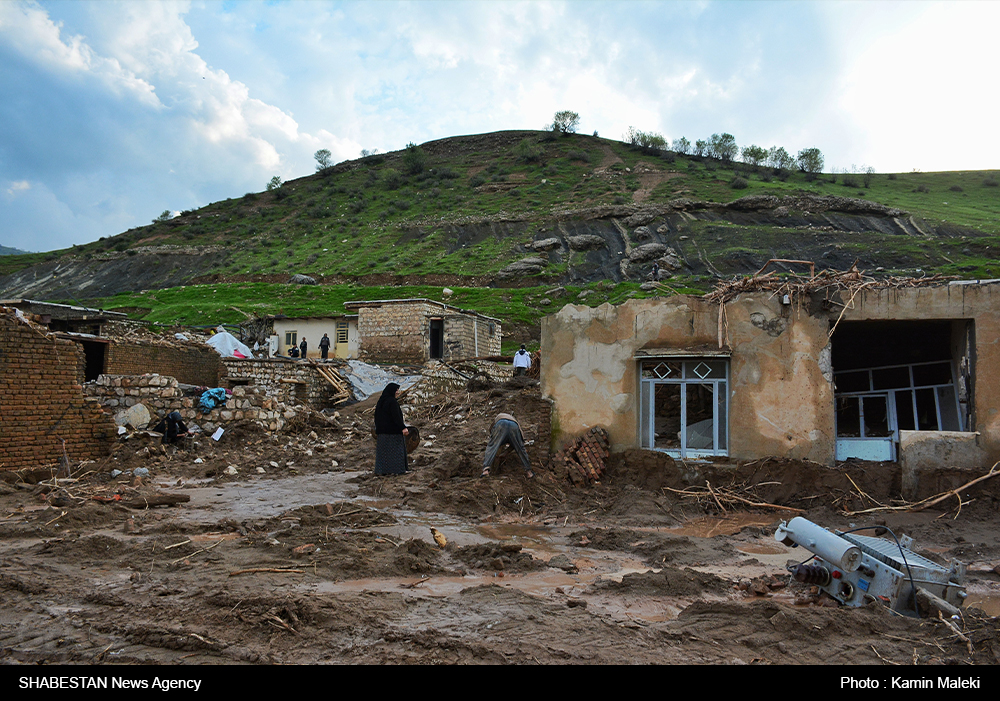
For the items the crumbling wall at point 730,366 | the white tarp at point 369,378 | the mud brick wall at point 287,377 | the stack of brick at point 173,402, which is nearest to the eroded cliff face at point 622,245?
the white tarp at point 369,378

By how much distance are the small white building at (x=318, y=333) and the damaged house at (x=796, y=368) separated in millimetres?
21193

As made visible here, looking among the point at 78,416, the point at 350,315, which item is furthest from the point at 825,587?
the point at 350,315

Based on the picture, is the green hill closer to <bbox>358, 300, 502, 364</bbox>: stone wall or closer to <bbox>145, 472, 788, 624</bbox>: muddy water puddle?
<bbox>358, 300, 502, 364</bbox>: stone wall

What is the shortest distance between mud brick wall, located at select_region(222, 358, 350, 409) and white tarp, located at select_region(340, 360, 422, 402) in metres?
0.49

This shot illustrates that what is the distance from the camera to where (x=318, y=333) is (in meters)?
31.5

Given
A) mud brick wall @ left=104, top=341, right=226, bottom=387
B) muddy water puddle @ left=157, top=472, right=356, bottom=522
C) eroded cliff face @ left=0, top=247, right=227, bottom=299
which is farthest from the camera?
eroded cliff face @ left=0, top=247, right=227, bottom=299

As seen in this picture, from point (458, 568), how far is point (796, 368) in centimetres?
660

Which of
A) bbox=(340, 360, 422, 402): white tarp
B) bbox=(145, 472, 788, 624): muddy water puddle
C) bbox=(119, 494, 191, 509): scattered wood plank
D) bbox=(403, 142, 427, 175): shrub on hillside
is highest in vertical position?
bbox=(403, 142, 427, 175): shrub on hillside

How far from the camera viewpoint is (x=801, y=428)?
9.55 m

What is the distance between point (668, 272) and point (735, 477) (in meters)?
35.8

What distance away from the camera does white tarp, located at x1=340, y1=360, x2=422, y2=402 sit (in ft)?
69.4

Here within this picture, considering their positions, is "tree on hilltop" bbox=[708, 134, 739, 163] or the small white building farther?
"tree on hilltop" bbox=[708, 134, 739, 163]

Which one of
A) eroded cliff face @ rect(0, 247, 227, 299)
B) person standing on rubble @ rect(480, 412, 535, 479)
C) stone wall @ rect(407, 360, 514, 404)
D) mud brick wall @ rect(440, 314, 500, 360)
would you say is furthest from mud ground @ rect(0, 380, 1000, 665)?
eroded cliff face @ rect(0, 247, 227, 299)
